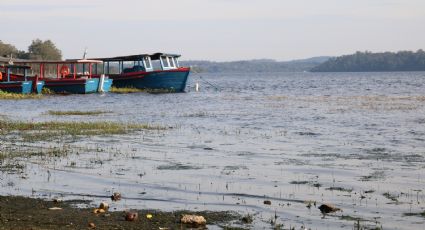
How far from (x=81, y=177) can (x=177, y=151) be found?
5366mm

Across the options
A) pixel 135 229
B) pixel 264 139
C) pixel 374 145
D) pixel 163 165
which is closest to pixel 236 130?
pixel 264 139

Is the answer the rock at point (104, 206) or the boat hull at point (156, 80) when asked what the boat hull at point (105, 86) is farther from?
the rock at point (104, 206)

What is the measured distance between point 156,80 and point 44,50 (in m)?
55.8

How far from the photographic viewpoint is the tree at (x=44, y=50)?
113637 mm

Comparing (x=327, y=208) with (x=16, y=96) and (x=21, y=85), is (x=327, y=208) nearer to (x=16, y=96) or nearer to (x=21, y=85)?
(x=16, y=96)

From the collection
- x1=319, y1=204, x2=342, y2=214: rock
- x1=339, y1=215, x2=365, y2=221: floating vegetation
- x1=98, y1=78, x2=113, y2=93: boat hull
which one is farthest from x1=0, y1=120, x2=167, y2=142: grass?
x1=98, y1=78, x2=113, y2=93: boat hull

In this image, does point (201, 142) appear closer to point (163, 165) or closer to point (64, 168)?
point (163, 165)

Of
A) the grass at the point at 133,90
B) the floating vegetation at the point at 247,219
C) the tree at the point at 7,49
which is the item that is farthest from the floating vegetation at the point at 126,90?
the floating vegetation at the point at 247,219

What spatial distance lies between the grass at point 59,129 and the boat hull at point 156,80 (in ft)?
118

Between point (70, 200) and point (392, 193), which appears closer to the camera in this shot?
point (70, 200)

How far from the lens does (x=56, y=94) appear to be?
60125 mm

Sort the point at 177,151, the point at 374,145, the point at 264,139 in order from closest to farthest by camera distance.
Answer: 1. the point at 177,151
2. the point at 374,145
3. the point at 264,139

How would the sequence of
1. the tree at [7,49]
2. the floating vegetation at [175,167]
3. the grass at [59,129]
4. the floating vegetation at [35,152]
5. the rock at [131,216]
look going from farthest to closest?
1. the tree at [7,49]
2. the grass at [59,129]
3. the floating vegetation at [35,152]
4. the floating vegetation at [175,167]
5. the rock at [131,216]

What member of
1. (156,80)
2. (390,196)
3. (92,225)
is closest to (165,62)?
(156,80)
